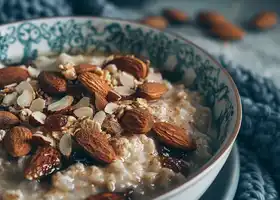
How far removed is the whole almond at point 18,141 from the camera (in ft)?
3.41

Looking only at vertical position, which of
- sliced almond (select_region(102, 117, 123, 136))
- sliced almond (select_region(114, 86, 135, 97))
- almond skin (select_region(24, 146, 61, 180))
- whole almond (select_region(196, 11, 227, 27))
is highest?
sliced almond (select_region(114, 86, 135, 97))

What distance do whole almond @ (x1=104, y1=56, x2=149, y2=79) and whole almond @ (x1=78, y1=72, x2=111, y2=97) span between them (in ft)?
0.33

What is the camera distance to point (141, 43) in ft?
4.91

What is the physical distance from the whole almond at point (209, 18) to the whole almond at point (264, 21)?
15 cm

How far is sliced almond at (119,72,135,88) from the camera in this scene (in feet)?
4.07

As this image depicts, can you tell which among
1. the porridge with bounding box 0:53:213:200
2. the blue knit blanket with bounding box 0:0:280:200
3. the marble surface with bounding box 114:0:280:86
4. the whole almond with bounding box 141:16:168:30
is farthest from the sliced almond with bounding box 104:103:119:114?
the whole almond with bounding box 141:16:168:30

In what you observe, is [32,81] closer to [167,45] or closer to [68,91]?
[68,91]

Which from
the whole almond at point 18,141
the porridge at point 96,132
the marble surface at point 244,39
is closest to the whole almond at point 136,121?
the porridge at point 96,132

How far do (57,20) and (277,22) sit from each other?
1363mm

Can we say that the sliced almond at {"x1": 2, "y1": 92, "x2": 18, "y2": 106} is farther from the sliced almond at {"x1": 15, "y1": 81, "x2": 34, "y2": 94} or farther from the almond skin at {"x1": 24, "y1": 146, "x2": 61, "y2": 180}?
the almond skin at {"x1": 24, "y1": 146, "x2": 61, "y2": 180}

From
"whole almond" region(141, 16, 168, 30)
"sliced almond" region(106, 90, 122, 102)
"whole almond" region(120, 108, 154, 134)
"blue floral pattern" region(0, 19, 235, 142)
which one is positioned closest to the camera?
"whole almond" region(120, 108, 154, 134)

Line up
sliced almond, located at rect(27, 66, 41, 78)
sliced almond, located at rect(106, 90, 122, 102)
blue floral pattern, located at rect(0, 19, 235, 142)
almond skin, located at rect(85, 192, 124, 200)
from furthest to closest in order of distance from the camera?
1. blue floral pattern, located at rect(0, 19, 235, 142)
2. sliced almond, located at rect(27, 66, 41, 78)
3. sliced almond, located at rect(106, 90, 122, 102)
4. almond skin, located at rect(85, 192, 124, 200)

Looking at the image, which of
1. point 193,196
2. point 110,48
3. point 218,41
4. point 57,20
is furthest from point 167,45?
point 218,41

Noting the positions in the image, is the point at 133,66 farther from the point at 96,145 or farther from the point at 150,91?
the point at 96,145
